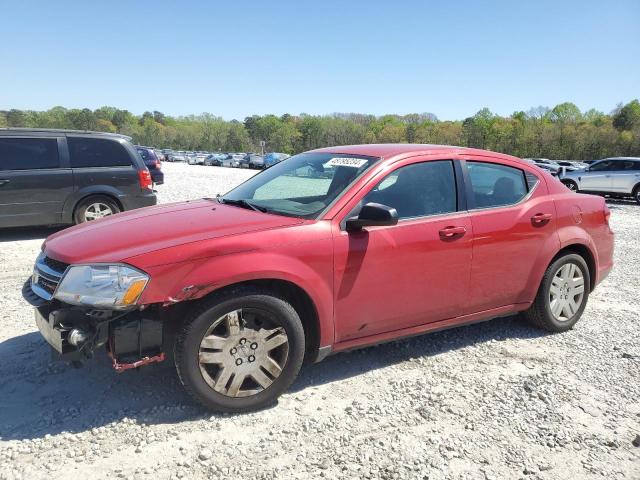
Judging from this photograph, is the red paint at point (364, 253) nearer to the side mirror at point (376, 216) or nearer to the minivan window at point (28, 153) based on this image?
the side mirror at point (376, 216)

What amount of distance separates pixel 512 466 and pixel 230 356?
5.49 ft

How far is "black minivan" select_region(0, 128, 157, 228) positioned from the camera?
7879mm

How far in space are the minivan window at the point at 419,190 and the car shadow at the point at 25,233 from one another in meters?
7.07

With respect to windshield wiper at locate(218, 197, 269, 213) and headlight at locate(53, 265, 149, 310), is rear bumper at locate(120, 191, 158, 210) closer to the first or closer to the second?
windshield wiper at locate(218, 197, 269, 213)

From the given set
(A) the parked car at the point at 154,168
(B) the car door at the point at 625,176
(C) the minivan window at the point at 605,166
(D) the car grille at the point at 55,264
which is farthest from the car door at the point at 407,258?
(C) the minivan window at the point at 605,166

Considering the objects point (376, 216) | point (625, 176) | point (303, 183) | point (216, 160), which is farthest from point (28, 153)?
point (216, 160)

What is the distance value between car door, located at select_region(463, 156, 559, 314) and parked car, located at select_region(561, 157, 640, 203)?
16265mm

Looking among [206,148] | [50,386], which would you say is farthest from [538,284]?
[206,148]

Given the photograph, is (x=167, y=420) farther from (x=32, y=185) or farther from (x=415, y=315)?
(x=32, y=185)

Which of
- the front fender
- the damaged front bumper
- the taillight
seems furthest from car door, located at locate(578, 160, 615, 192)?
the damaged front bumper

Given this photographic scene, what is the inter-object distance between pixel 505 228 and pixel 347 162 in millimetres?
1378

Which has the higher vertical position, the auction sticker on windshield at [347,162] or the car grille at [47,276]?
the auction sticker on windshield at [347,162]

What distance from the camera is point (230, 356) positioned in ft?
9.78

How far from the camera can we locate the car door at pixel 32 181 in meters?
7.82
